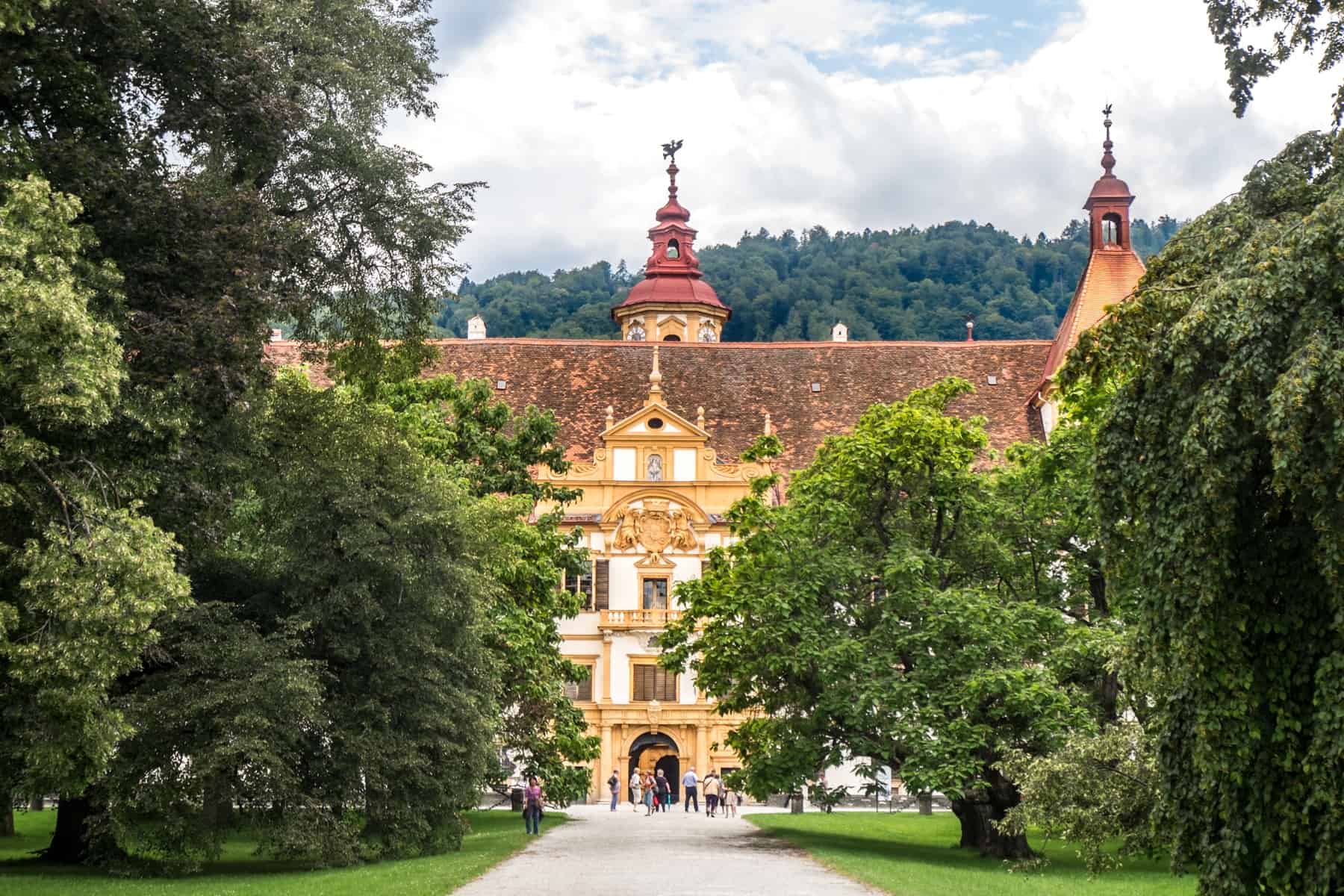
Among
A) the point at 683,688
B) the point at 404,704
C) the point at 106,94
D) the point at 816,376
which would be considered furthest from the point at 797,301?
the point at 106,94

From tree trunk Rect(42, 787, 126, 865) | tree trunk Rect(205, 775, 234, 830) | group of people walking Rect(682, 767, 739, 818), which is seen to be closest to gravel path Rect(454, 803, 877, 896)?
tree trunk Rect(205, 775, 234, 830)

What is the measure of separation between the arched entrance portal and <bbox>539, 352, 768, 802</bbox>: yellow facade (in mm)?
52

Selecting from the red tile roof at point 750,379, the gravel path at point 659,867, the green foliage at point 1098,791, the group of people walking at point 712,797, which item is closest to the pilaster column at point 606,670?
the group of people walking at point 712,797

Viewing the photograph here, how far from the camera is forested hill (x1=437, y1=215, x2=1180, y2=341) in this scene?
11575 cm

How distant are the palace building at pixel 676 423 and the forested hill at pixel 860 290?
41.6 metres

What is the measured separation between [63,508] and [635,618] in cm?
4176

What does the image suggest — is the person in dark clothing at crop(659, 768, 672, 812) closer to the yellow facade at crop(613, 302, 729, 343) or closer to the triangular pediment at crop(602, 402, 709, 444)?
the triangular pediment at crop(602, 402, 709, 444)

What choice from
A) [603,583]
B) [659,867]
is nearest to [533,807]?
[659,867]

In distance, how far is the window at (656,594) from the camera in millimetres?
58562

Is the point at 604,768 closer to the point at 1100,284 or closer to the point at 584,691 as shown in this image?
the point at 584,691

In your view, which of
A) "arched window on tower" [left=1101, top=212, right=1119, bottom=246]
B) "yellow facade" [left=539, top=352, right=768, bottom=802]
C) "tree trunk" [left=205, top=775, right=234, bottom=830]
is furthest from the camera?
"arched window on tower" [left=1101, top=212, right=1119, bottom=246]

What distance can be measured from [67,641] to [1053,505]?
2192cm

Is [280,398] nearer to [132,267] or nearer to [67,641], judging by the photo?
[132,267]

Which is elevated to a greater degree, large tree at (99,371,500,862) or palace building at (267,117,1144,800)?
palace building at (267,117,1144,800)
